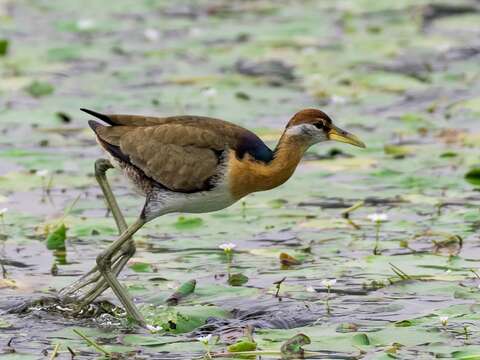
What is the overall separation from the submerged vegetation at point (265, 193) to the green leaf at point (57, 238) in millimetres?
15

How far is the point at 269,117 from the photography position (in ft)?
42.1

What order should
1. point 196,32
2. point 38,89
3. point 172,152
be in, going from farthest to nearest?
point 196,32
point 38,89
point 172,152

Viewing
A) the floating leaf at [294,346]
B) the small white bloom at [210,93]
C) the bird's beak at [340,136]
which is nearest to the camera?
the floating leaf at [294,346]

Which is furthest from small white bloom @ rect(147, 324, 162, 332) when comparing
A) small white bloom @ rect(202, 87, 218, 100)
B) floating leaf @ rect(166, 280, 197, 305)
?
small white bloom @ rect(202, 87, 218, 100)

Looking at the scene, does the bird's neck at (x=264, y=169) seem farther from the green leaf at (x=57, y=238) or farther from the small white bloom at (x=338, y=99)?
the small white bloom at (x=338, y=99)

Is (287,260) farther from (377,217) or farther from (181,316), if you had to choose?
(181,316)

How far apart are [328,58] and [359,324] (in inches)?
305

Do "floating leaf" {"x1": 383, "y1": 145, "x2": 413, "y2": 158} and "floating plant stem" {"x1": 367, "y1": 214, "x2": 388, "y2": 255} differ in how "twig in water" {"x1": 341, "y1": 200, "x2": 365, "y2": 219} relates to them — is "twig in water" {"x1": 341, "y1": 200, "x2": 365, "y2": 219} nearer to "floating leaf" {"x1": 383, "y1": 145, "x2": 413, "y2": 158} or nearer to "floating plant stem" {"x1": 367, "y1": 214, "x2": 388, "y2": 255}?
"floating plant stem" {"x1": 367, "y1": 214, "x2": 388, "y2": 255}

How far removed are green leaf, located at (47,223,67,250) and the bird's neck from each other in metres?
1.72

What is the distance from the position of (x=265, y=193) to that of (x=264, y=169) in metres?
2.73

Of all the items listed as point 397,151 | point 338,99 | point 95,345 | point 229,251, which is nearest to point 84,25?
point 338,99

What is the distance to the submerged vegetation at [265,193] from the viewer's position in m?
7.61

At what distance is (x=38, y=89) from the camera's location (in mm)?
13594

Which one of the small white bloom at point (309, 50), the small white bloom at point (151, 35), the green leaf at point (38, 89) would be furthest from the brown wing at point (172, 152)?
the small white bloom at point (151, 35)
